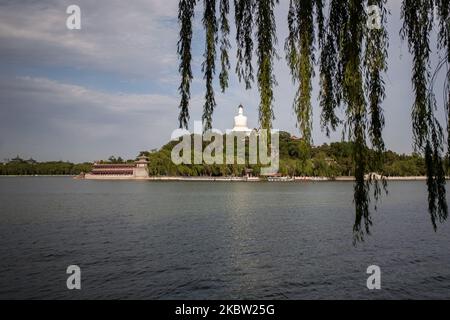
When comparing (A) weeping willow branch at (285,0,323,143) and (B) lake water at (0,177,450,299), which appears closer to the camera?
(A) weeping willow branch at (285,0,323,143)

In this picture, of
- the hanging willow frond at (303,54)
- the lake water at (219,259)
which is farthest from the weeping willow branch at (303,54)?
the lake water at (219,259)

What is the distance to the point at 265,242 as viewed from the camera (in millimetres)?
20375

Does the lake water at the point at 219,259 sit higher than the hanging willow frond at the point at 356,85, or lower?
lower

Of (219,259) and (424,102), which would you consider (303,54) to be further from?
(219,259)

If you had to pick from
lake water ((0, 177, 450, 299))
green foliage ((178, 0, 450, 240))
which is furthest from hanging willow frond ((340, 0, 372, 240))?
lake water ((0, 177, 450, 299))

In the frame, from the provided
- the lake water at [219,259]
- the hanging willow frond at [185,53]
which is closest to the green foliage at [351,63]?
the hanging willow frond at [185,53]

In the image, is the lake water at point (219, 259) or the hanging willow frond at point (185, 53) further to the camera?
the lake water at point (219, 259)

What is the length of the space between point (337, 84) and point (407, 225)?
26402 mm

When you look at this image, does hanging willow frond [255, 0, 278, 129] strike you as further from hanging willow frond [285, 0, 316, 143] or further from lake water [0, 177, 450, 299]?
lake water [0, 177, 450, 299]

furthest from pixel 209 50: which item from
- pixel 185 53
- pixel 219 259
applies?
pixel 219 259

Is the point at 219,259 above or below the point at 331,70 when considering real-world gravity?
below

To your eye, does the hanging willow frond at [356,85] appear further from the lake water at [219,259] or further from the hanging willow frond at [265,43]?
the lake water at [219,259]
